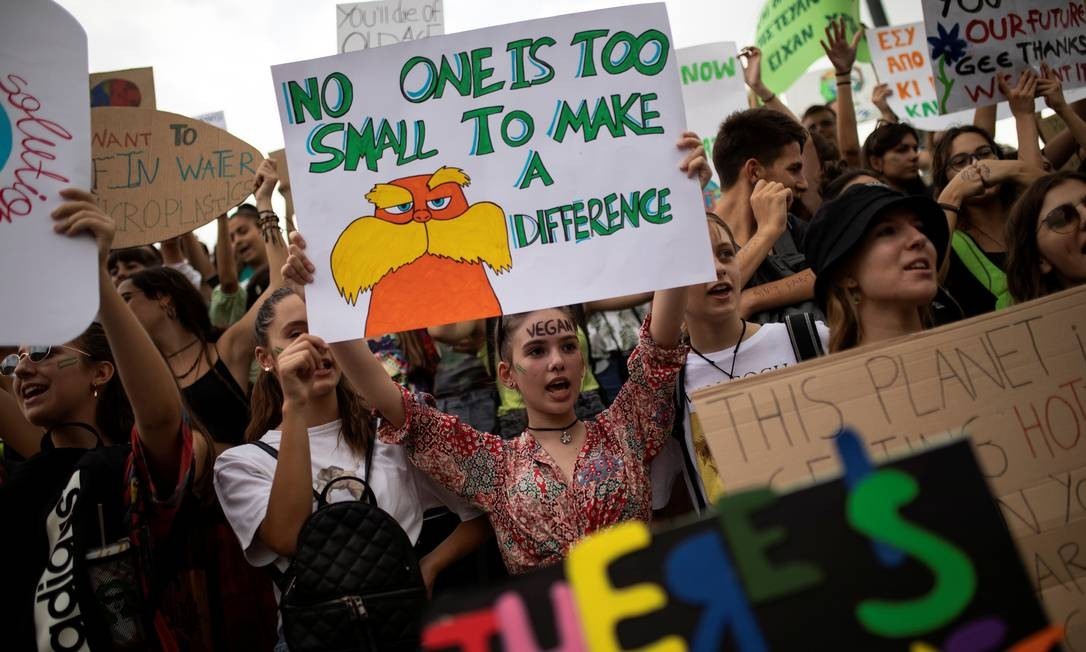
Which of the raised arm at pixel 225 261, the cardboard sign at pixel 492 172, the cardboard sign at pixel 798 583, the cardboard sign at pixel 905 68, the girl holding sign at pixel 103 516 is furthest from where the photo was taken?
the cardboard sign at pixel 905 68

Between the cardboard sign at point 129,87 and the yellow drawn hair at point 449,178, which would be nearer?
the yellow drawn hair at point 449,178

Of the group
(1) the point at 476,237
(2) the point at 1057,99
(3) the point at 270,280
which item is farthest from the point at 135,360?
(2) the point at 1057,99

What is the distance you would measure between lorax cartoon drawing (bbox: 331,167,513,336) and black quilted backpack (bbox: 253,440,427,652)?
575mm

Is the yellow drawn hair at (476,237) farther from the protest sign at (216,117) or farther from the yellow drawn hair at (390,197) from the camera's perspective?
the protest sign at (216,117)

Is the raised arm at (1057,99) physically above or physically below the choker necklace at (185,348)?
above

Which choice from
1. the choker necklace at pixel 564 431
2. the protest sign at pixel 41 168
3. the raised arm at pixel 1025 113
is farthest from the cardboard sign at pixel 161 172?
the raised arm at pixel 1025 113

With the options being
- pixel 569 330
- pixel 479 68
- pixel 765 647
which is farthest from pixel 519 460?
pixel 765 647

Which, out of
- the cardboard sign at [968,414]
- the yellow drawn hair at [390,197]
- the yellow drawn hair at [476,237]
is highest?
the yellow drawn hair at [390,197]

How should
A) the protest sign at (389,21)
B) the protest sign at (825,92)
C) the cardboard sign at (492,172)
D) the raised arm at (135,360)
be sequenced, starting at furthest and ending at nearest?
the protest sign at (825,92)
the protest sign at (389,21)
the cardboard sign at (492,172)
the raised arm at (135,360)

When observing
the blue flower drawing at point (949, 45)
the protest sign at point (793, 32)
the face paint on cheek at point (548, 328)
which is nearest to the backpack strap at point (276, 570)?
the face paint on cheek at point (548, 328)

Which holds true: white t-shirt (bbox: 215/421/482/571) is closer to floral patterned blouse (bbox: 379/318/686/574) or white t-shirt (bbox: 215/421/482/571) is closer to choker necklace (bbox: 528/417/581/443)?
floral patterned blouse (bbox: 379/318/686/574)

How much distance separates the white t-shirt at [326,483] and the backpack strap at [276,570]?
0.01 meters

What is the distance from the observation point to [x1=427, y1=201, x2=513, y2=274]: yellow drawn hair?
2.54 metres

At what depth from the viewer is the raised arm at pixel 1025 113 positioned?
4.18 m
